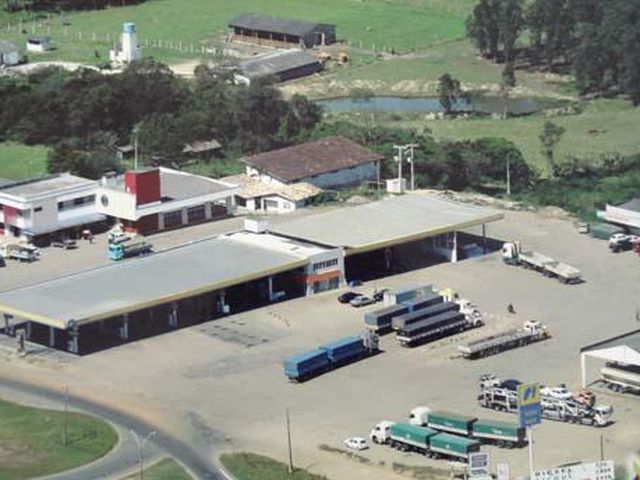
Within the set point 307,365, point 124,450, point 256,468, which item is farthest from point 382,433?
point 124,450

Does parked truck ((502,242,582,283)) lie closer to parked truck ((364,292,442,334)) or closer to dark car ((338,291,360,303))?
parked truck ((364,292,442,334))

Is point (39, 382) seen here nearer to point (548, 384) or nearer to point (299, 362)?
point (299, 362)

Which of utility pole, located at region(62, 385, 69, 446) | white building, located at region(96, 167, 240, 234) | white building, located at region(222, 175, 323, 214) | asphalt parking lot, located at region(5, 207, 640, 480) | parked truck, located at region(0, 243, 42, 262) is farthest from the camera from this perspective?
white building, located at region(222, 175, 323, 214)

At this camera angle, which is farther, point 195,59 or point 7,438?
point 195,59

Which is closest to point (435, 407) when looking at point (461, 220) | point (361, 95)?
point (461, 220)

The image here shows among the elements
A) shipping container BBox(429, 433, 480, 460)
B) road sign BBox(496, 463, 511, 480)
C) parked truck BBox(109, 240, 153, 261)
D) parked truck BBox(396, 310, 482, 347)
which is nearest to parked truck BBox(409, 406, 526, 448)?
shipping container BBox(429, 433, 480, 460)

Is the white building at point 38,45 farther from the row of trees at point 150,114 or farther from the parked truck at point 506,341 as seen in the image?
the parked truck at point 506,341
